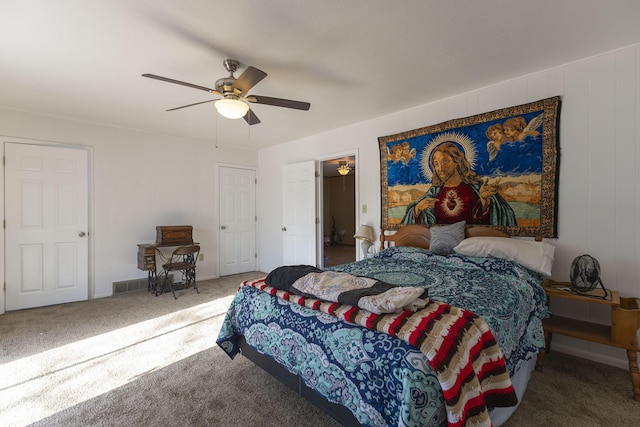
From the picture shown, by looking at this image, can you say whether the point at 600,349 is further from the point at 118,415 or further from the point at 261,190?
the point at 261,190

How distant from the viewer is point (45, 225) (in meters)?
3.81

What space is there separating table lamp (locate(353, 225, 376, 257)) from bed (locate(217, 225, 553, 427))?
115 centimetres

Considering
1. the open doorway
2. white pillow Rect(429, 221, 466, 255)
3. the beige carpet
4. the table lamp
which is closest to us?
the beige carpet

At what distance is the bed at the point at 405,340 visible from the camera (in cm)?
119

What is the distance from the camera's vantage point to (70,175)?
397cm

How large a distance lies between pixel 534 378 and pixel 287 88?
3.26m

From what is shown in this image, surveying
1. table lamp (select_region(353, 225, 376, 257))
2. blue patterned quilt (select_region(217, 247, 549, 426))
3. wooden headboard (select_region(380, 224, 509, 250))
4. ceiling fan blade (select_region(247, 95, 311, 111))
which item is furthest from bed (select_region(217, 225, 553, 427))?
ceiling fan blade (select_region(247, 95, 311, 111))

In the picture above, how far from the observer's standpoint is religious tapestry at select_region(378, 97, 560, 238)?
8.67 ft

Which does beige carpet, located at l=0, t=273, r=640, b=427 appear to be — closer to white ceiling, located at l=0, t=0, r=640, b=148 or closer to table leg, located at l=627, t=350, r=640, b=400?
table leg, located at l=627, t=350, r=640, b=400

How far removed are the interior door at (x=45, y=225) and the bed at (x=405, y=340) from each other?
10.5 ft

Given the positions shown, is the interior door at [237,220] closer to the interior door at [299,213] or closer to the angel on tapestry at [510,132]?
→ the interior door at [299,213]

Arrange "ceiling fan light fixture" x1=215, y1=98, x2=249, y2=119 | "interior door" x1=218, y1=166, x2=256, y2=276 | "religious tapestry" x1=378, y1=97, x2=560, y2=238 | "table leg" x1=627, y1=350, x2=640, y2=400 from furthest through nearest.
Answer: "interior door" x1=218, y1=166, x2=256, y2=276 → "religious tapestry" x1=378, y1=97, x2=560, y2=238 → "ceiling fan light fixture" x1=215, y1=98, x2=249, y2=119 → "table leg" x1=627, y1=350, x2=640, y2=400

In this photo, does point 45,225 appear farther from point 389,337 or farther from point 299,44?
point 389,337

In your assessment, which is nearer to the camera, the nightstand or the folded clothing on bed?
the folded clothing on bed
